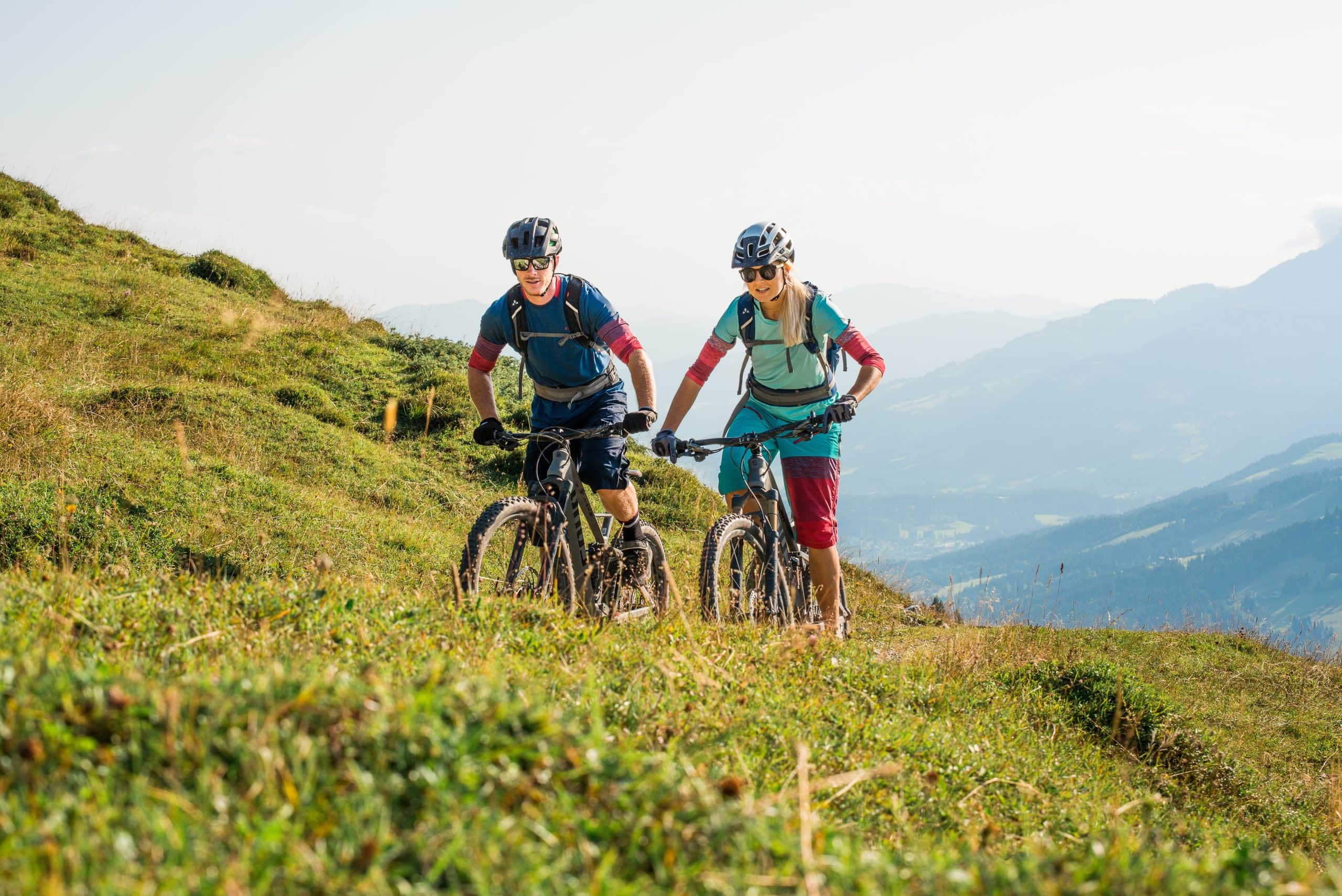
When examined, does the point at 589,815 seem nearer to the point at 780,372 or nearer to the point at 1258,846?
the point at 1258,846

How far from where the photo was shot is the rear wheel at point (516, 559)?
6160 mm

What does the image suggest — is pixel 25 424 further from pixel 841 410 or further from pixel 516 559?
pixel 841 410

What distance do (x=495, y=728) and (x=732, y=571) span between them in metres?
5.14

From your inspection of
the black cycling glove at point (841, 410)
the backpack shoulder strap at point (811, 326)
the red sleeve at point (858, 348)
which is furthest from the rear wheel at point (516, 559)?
the red sleeve at point (858, 348)

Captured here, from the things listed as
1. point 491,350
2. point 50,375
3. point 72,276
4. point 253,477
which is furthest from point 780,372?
point 72,276

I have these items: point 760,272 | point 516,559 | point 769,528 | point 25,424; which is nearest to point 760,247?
point 760,272

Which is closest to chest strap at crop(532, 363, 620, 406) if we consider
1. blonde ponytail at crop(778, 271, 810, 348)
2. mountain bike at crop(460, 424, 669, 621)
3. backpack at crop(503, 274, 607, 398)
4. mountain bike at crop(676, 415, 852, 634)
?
backpack at crop(503, 274, 607, 398)

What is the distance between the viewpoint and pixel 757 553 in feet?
26.2

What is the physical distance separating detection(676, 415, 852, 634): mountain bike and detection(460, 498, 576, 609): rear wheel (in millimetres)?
1063

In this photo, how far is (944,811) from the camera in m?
4.39

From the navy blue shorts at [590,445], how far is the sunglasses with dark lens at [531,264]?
107 cm

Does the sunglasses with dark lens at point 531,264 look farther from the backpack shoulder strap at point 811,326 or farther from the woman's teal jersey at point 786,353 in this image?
the backpack shoulder strap at point 811,326

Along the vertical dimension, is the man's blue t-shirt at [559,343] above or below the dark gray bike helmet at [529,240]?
below

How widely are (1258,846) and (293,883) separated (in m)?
5.61
